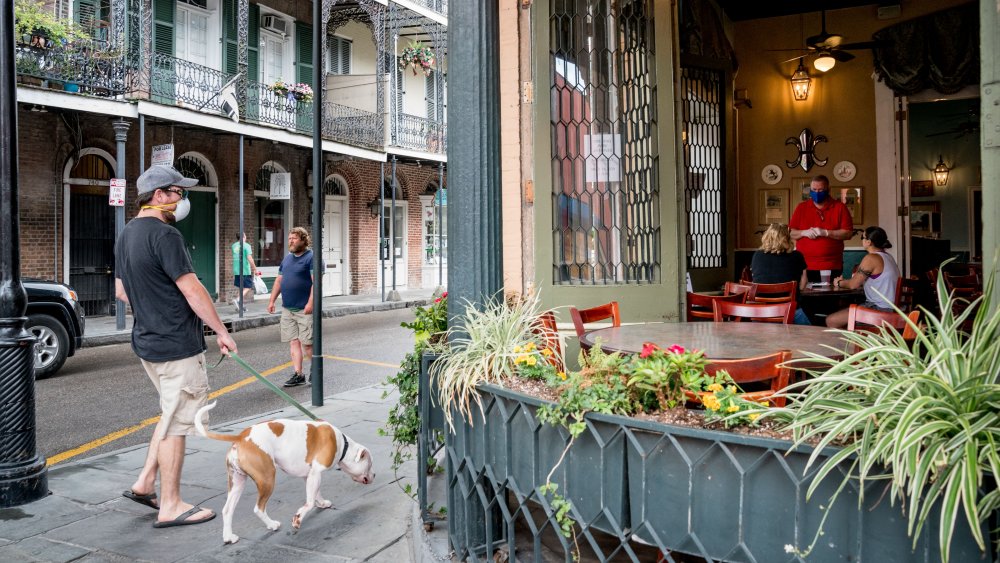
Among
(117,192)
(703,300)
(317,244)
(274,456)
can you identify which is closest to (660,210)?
(703,300)

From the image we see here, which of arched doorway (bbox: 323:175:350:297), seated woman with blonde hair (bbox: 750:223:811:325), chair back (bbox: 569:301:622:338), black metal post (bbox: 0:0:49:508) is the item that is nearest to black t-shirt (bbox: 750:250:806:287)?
seated woman with blonde hair (bbox: 750:223:811:325)

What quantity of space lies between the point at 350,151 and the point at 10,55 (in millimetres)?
15887

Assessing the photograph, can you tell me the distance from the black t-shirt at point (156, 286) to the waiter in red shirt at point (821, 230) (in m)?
6.12

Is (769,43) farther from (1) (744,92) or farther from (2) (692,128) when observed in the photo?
(2) (692,128)

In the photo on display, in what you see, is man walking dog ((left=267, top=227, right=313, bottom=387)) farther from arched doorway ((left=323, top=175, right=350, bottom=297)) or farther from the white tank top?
arched doorway ((left=323, top=175, right=350, bottom=297))

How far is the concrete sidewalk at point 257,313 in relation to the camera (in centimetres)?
1250

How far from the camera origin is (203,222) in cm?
1758

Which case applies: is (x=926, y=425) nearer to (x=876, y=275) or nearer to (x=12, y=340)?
(x=12, y=340)

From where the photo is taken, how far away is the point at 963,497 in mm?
1643

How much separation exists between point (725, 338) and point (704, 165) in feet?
12.4

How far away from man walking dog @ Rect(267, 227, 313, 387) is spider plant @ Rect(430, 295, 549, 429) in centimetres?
523

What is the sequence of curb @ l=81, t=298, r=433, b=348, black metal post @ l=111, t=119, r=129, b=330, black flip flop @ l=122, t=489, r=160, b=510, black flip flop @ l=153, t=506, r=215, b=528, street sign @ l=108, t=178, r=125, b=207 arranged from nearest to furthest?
black flip flop @ l=153, t=506, r=215, b=528, black flip flop @ l=122, t=489, r=160, b=510, curb @ l=81, t=298, r=433, b=348, street sign @ l=108, t=178, r=125, b=207, black metal post @ l=111, t=119, r=129, b=330

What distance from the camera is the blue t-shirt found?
8242 millimetres

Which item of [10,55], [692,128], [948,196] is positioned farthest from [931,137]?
[10,55]
